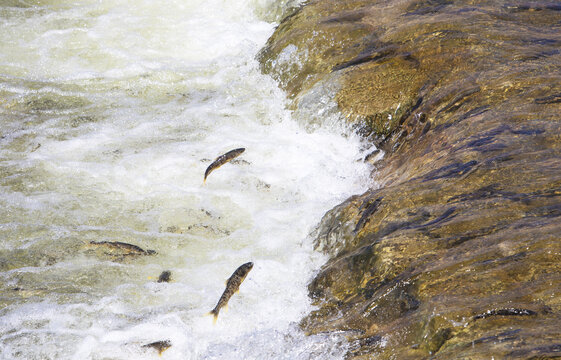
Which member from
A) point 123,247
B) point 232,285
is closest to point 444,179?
point 232,285

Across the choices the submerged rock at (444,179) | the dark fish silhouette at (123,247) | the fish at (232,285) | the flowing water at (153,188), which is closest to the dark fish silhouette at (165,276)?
the flowing water at (153,188)

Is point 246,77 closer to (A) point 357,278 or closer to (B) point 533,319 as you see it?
(A) point 357,278

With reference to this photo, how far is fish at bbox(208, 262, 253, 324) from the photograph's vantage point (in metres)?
4.14

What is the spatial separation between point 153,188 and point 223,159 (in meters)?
0.76

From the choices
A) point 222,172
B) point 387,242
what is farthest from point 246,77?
point 387,242

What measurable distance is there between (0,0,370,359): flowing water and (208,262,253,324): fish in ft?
0.30

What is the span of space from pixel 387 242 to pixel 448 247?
0.44m

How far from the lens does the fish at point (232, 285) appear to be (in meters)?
4.14

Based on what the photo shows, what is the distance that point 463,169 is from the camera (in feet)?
14.1

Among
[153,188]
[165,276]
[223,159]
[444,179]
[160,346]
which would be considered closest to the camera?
[160,346]

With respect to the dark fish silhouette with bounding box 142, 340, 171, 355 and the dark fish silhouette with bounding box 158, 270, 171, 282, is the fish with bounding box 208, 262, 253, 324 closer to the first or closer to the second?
the dark fish silhouette with bounding box 142, 340, 171, 355

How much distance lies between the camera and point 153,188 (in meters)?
5.68

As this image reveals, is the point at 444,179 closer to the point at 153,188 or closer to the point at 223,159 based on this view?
the point at 223,159

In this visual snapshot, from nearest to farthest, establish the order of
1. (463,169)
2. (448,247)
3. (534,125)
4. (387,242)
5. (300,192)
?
1. (448,247)
2. (387,242)
3. (463,169)
4. (534,125)
5. (300,192)
